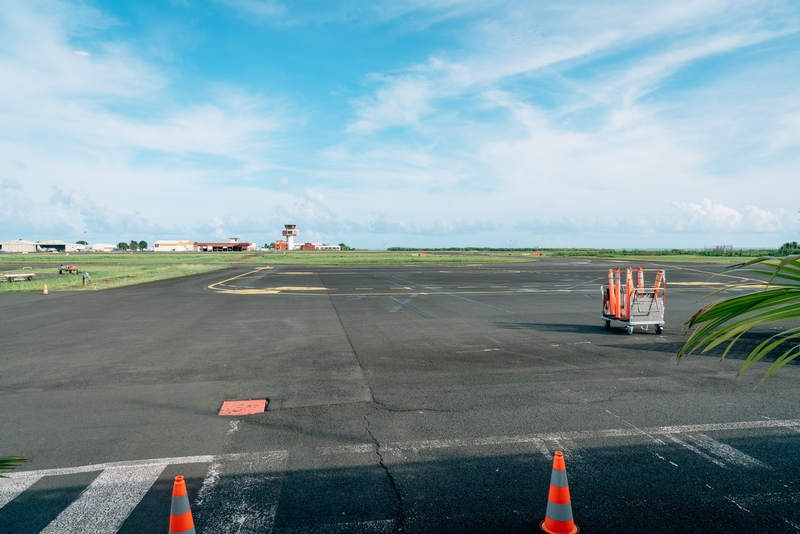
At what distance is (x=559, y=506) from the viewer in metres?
3.68

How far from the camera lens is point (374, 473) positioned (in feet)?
15.6

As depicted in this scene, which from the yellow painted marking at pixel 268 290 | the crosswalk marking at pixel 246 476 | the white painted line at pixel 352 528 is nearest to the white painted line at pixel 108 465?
the crosswalk marking at pixel 246 476

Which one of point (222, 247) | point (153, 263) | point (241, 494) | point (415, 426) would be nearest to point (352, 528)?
point (241, 494)

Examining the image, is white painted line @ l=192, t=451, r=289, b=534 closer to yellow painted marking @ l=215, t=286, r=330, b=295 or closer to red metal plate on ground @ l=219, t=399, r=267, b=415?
red metal plate on ground @ l=219, t=399, r=267, b=415

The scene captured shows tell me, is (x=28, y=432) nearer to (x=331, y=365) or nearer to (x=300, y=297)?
(x=331, y=365)

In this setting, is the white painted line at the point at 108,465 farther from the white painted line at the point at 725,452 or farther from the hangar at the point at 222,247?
the hangar at the point at 222,247

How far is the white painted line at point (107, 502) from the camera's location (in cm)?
393

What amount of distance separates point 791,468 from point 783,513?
104cm

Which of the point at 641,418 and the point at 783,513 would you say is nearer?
the point at 783,513

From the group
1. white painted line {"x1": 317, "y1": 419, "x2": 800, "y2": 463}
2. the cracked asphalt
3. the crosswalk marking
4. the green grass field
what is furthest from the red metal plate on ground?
the green grass field

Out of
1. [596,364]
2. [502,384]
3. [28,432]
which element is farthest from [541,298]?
[28,432]

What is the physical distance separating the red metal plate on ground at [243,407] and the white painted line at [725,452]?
539cm

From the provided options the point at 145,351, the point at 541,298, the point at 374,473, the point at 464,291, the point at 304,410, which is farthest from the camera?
the point at 464,291

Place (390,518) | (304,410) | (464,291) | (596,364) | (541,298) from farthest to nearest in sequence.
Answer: (464,291) → (541,298) → (596,364) → (304,410) → (390,518)
